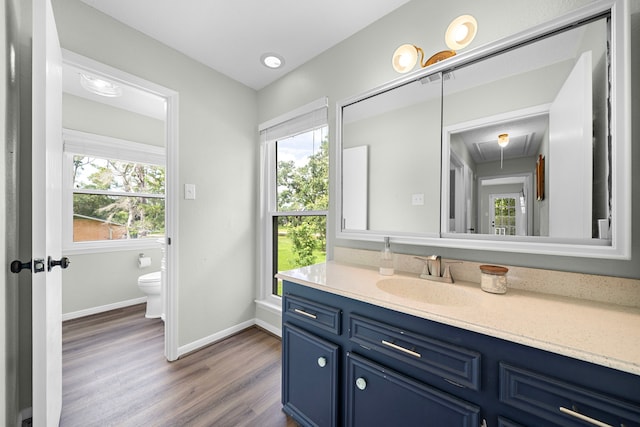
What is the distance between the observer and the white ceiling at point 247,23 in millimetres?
1581

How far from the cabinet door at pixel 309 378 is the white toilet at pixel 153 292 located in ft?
6.72

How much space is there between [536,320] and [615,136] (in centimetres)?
74

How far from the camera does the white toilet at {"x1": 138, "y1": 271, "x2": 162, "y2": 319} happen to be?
8.89ft

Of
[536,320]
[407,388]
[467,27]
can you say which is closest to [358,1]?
[467,27]

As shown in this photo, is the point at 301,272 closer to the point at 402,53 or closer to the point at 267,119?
the point at 402,53

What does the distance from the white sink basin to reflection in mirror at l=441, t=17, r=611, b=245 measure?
31 cm

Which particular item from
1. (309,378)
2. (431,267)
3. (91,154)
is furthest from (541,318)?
(91,154)

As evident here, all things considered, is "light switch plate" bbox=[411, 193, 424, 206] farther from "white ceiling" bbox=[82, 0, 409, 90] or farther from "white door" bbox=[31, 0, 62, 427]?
"white door" bbox=[31, 0, 62, 427]

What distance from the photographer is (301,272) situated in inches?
57.0

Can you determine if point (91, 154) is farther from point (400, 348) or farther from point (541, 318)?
point (541, 318)

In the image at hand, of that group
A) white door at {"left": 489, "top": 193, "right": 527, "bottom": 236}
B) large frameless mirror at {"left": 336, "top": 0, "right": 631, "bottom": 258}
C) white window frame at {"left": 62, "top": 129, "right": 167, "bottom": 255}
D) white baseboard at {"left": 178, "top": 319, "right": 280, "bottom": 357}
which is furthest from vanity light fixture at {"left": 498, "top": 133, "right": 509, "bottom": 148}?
white window frame at {"left": 62, "top": 129, "right": 167, "bottom": 255}

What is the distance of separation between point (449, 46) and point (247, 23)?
134cm

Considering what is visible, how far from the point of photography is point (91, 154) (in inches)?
111

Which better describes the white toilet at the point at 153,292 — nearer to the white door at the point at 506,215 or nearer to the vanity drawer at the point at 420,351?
the vanity drawer at the point at 420,351
